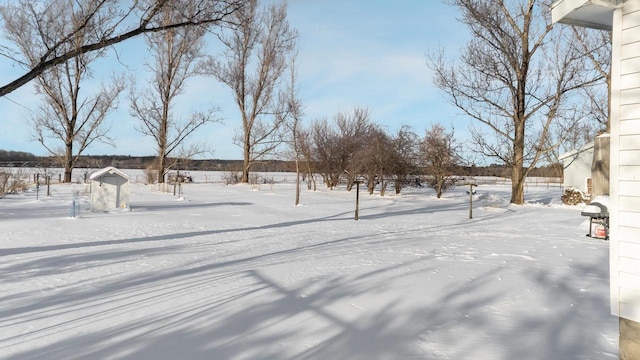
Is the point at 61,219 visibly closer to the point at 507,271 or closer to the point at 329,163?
the point at 507,271

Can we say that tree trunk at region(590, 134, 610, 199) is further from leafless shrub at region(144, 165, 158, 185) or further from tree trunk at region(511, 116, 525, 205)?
leafless shrub at region(144, 165, 158, 185)

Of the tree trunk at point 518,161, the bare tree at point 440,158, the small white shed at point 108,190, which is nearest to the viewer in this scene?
the small white shed at point 108,190

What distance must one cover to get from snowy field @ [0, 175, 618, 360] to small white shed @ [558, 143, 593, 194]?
1375 cm

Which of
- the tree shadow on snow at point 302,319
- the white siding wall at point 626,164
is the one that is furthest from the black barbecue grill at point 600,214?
the white siding wall at point 626,164

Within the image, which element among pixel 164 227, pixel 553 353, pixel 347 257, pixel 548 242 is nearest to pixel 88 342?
pixel 553 353

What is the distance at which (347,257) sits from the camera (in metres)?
6.66

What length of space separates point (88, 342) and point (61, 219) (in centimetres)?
877

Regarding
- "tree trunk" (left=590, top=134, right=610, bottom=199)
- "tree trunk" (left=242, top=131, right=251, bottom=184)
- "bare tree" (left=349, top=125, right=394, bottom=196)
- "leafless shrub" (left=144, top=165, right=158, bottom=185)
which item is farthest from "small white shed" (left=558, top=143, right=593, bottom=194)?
"leafless shrub" (left=144, top=165, right=158, bottom=185)

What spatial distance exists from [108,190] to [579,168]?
21754 mm

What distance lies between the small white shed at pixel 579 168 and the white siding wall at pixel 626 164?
20294 millimetres

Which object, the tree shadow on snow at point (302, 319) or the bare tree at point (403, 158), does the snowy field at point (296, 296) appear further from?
the bare tree at point (403, 158)

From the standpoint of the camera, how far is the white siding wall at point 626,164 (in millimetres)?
3137

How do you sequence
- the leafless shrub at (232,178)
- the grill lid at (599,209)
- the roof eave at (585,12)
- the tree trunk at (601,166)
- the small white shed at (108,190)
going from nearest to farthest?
the roof eave at (585,12) → the grill lid at (599,209) → the small white shed at (108,190) → the tree trunk at (601,166) → the leafless shrub at (232,178)

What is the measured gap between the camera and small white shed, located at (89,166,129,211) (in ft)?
41.1
